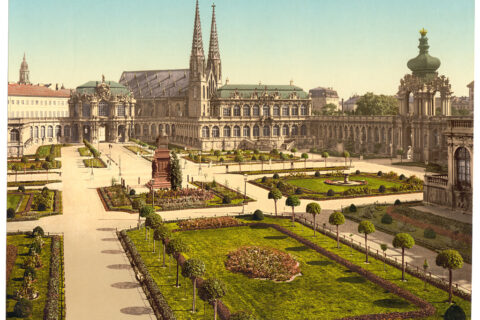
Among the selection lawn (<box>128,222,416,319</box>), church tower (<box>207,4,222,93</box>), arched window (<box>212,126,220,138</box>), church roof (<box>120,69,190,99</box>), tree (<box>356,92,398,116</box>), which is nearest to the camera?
lawn (<box>128,222,416,319</box>)

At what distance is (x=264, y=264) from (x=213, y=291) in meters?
4.83

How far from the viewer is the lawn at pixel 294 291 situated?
64.2 feet

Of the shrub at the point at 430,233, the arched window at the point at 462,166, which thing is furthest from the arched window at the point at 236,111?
the shrub at the point at 430,233

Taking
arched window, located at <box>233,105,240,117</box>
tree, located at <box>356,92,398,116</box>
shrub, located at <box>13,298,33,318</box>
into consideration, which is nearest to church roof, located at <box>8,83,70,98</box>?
shrub, located at <box>13,298,33,318</box>

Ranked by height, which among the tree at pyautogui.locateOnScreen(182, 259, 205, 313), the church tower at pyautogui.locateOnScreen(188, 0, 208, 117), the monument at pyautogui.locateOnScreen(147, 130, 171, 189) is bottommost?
the tree at pyautogui.locateOnScreen(182, 259, 205, 313)

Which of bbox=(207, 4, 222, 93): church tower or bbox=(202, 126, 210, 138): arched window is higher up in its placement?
bbox=(207, 4, 222, 93): church tower

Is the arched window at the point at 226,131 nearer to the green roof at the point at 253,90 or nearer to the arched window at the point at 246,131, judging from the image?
the arched window at the point at 246,131

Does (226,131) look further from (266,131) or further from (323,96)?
(323,96)

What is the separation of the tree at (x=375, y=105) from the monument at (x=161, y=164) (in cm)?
4012

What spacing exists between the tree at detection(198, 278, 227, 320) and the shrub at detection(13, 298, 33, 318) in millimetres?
6171

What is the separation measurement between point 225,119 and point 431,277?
65.6 metres

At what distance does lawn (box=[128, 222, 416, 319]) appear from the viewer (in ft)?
64.2

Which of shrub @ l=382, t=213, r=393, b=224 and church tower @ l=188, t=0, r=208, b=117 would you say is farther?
church tower @ l=188, t=0, r=208, b=117

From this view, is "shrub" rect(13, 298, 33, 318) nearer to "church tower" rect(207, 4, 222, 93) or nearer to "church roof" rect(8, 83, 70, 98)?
"church roof" rect(8, 83, 70, 98)
